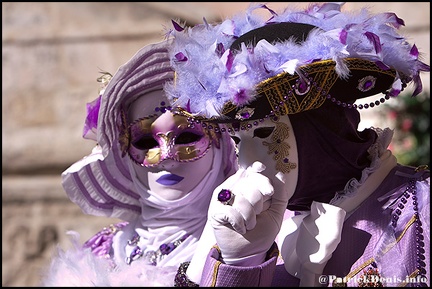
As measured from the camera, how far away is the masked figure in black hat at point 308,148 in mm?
1830

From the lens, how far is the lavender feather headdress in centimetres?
181

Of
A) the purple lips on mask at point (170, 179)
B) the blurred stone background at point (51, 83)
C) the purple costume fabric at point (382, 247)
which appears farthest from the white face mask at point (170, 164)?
the blurred stone background at point (51, 83)

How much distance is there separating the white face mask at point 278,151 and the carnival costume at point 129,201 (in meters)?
0.57

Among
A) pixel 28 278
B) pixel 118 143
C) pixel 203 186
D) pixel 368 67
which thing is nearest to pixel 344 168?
pixel 368 67

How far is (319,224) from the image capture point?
75.7 inches

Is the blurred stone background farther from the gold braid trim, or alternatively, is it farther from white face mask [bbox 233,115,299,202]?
the gold braid trim

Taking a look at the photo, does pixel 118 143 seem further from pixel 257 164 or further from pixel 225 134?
pixel 257 164

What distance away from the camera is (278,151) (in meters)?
1.94

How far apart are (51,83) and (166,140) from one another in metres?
3.58

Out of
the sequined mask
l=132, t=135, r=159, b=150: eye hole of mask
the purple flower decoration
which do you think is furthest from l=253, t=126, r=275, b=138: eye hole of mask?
the purple flower decoration

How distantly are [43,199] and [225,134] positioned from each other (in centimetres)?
349

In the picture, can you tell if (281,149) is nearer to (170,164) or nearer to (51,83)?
(170,164)

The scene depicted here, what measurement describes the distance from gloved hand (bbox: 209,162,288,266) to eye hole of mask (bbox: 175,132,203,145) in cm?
62

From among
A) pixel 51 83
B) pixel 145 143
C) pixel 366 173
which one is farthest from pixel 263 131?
pixel 51 83
